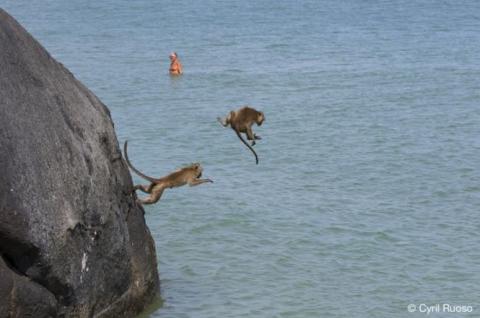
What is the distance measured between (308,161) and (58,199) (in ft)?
35.1

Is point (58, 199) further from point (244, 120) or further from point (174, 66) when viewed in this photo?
point (174, 66)

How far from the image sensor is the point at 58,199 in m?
8.83

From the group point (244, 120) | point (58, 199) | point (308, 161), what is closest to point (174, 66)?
point (308, 161)

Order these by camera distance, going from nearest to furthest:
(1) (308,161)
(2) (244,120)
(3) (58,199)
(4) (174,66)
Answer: (2) (244,120)
(3) (58,199)
(1) (308,161)
(4) (174,66)

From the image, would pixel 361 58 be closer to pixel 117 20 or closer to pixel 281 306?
pixel 117 20

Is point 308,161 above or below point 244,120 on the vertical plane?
below

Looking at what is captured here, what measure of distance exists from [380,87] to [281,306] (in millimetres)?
16778

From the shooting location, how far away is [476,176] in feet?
59.4

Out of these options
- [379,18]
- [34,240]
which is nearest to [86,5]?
[379,18]

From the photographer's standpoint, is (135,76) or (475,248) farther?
(135,76)

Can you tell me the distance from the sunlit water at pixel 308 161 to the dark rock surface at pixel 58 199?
148cm

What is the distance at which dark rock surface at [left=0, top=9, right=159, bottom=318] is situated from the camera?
8383mm

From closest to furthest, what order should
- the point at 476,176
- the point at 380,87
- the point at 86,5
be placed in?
the point at 476,176 < the point at 380,87 < the point at 86,5

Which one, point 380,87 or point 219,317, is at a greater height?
point 219,317
